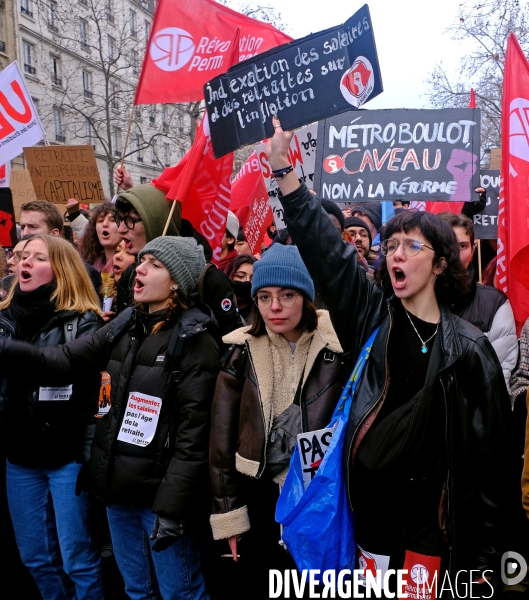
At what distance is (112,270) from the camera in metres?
4.33

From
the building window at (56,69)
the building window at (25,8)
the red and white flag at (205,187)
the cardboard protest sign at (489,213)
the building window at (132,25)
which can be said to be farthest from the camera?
the building window at (56,69)

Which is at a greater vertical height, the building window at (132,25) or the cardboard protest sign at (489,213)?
the building window at (132,25)

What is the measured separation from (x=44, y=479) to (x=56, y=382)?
562mm

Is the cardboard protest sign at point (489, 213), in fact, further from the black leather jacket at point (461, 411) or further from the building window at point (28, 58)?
the building window at point (28, 58)

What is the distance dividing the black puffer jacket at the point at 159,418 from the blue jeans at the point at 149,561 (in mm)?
131

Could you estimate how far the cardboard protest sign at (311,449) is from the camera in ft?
7.72

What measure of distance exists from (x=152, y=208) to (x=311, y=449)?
79.3 inches

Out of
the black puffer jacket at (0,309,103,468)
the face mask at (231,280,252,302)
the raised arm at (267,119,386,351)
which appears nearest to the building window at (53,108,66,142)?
the face mask at (231,280,252,302)

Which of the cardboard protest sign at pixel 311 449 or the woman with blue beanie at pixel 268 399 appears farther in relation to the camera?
the woman with blue beanie at pixel 268 399

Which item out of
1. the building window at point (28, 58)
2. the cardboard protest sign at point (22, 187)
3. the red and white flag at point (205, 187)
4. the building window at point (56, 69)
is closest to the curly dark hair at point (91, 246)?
the red and white flag at point (205, 187)

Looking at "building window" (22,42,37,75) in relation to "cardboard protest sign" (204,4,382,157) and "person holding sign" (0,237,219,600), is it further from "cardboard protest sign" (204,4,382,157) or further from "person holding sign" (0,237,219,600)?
"person holding sign" (0,237,219,600)

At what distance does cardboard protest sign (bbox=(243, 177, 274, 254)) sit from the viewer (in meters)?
5.66

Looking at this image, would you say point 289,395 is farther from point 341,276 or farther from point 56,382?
point 56,382

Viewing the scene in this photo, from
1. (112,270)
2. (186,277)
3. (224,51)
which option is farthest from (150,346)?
(224,51)
